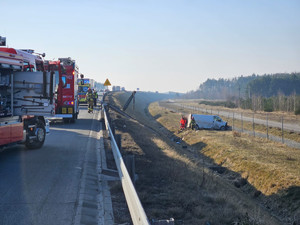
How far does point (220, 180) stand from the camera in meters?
17.4

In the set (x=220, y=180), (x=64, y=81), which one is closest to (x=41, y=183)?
(x=220, y=180)

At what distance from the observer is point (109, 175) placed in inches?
353

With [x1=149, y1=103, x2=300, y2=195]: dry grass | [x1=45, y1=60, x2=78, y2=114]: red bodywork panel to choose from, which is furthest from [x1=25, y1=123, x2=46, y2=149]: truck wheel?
[x1=149, y1=103, x2=300, y2=195]: dry grass

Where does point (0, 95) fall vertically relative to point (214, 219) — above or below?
above

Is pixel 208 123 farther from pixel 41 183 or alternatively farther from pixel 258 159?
pixel 41 183

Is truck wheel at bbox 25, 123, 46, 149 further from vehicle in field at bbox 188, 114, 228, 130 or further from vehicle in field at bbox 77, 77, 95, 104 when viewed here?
vehicle in field at bbox 188, 114, 228, 130

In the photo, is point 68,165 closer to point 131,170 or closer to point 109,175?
point 109,175

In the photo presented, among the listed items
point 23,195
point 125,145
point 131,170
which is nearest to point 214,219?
point 131,170

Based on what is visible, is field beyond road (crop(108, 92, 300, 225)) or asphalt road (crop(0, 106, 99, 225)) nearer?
asphalt road (crop(0, 106, 99, 225))

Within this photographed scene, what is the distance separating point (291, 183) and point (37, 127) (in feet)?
36.0

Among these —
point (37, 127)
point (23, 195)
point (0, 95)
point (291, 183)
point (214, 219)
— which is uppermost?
point (0, 95)

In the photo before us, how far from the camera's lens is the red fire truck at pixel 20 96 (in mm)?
10898

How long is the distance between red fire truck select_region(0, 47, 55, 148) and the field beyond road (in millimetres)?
3814

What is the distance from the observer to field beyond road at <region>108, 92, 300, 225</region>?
26.4 ft
